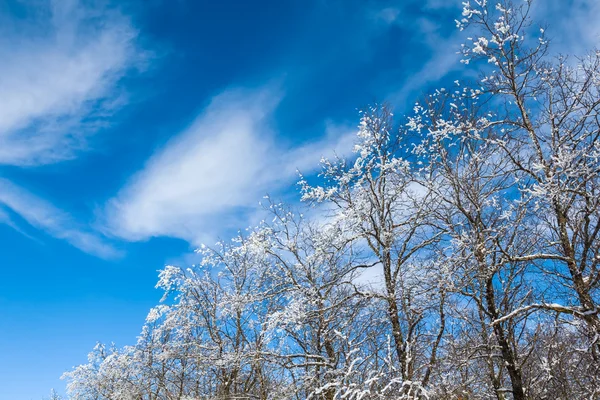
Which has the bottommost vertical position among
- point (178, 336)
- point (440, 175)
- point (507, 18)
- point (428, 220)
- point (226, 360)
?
point (226, 360)

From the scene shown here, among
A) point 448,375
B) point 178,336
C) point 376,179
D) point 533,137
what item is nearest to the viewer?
point 533,137

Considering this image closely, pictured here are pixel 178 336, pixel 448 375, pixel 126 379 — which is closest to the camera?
pixel 448 375

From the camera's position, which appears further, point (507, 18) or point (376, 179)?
point (376, 179)

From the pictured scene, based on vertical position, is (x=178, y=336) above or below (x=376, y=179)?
below

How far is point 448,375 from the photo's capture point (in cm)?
1026

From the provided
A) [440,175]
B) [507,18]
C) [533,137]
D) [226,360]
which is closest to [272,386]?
[226,360]

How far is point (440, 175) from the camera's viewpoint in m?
10.9

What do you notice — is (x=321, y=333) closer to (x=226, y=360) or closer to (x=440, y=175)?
(x=226, y=360)

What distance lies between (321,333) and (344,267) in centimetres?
188

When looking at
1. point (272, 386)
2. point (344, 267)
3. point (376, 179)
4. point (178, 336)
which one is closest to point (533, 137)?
point (376, 179)

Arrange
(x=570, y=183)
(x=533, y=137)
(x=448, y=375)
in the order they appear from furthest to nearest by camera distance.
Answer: (x=448, y=375)
(x=533, y=137)
(x=570, y=183)

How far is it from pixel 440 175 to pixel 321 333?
17.2 ft

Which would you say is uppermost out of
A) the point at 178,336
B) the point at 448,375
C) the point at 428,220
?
the point at 428,220

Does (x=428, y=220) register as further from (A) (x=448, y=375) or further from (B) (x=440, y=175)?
(A) (x=448, y=375)
